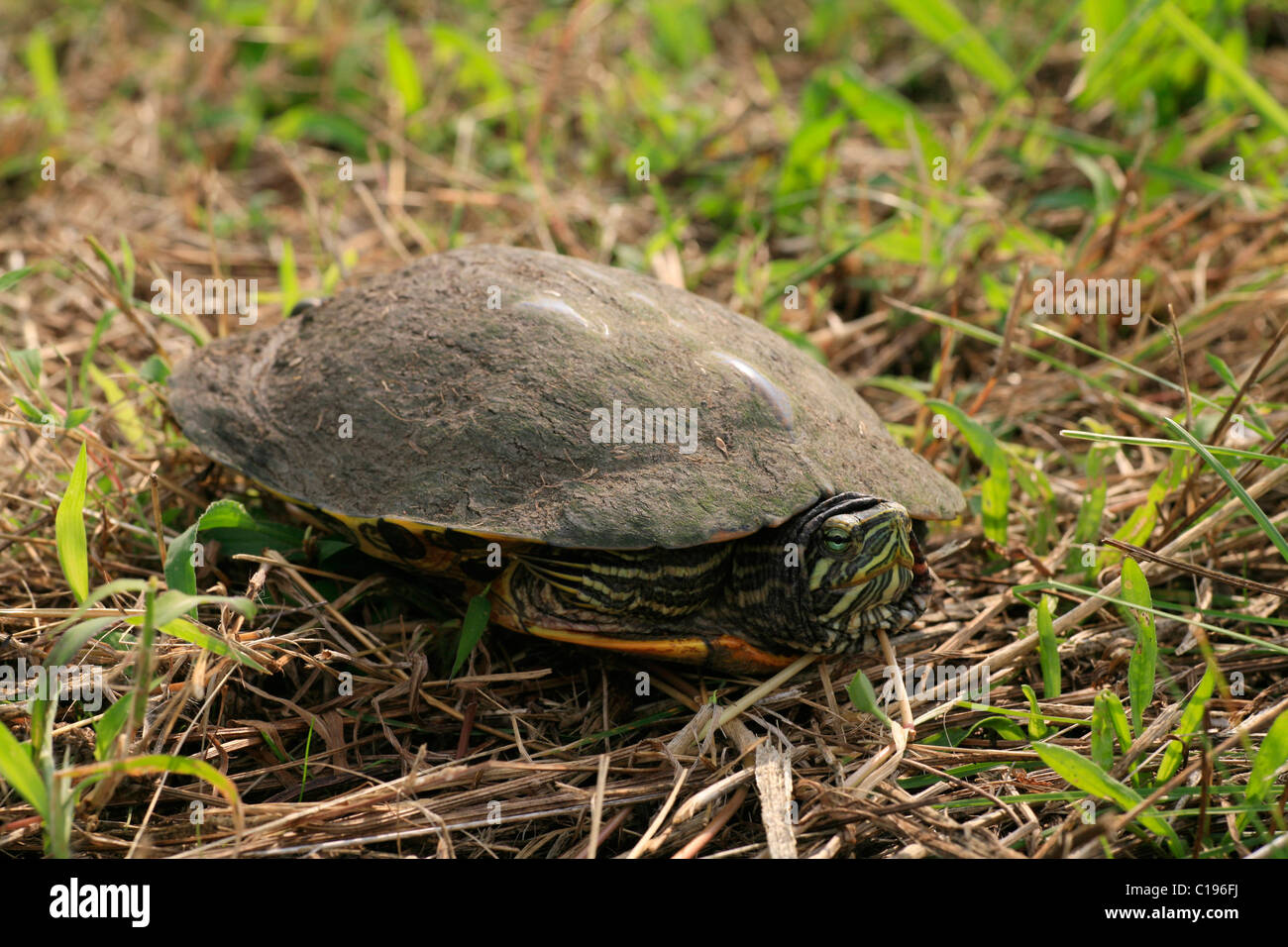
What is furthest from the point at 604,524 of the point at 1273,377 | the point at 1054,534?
the point at 1273,377

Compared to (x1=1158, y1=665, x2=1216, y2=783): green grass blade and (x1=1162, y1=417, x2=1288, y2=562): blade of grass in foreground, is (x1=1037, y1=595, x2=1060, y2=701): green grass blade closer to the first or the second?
(x1=1158, y1=665, x2=1216, y2=783): green grass blade

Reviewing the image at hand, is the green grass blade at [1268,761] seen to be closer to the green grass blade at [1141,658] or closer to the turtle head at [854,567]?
the green grass blade at [1141,658]

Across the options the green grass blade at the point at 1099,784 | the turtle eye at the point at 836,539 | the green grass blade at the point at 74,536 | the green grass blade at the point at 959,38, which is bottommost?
the green grass blade at the point at 1099,784

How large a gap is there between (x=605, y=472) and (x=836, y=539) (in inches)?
24.9

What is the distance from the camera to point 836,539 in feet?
8.72

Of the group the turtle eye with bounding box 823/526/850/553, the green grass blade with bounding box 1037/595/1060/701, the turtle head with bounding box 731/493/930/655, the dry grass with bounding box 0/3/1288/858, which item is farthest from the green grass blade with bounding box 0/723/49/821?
the green grass blade with bounding box 1037/595/1060/701

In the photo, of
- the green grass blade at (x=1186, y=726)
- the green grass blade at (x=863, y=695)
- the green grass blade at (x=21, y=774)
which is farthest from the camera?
the green grass blade at (x=863, y=695)

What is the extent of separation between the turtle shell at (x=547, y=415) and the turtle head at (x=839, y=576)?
9cm

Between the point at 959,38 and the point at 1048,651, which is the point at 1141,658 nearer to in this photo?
the point at 1048,651

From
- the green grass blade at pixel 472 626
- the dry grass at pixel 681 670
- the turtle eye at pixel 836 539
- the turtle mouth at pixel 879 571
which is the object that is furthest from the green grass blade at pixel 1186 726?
the green grass blade at pixel 472 626

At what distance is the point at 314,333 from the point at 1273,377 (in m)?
3.38

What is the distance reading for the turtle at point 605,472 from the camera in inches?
104

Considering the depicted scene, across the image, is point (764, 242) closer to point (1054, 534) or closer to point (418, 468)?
point (1054, 534)

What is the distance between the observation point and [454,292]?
311 centimetres
